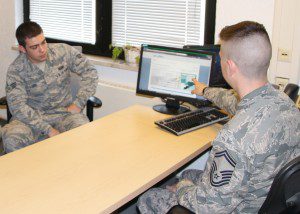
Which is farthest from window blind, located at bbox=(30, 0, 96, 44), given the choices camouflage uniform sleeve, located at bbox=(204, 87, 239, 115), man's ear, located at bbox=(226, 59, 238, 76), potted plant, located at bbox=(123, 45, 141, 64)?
man's ear, located at bbox=(226, 59, 238, 76)

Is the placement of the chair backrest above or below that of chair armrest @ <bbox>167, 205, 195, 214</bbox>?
above

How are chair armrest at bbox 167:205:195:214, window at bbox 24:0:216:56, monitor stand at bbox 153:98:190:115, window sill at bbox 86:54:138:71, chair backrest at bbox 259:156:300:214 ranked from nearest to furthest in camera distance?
chair backrest at bbox 259:156:300:214 < chair armrest at bbox 167:205:195:214 < monitor stand at bbox 153:98:190:115 < window at bbox 24:0:216:56 < window sill at bbox 86:54:138:71

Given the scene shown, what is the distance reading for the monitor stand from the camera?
2498 mm

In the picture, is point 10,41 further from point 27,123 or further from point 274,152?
point 274,152

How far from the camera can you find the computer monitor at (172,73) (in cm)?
239

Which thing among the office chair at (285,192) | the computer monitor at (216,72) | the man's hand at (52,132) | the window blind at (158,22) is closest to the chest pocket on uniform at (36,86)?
the man's hand at (52,132)

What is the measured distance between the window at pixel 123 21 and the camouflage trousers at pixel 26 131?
0.99m

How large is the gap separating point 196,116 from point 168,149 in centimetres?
46

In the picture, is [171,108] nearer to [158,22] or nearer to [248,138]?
[158,22]

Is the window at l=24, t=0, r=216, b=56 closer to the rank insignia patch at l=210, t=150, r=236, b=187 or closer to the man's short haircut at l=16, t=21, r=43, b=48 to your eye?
the man's short haircut at l=16, t=21, r=43, b=48

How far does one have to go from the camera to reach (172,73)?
246 cm

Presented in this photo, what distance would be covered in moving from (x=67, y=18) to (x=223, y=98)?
7.13 ft

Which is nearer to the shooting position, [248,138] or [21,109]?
[248,138]

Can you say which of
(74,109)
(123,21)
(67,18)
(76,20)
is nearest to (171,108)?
(74,109)
